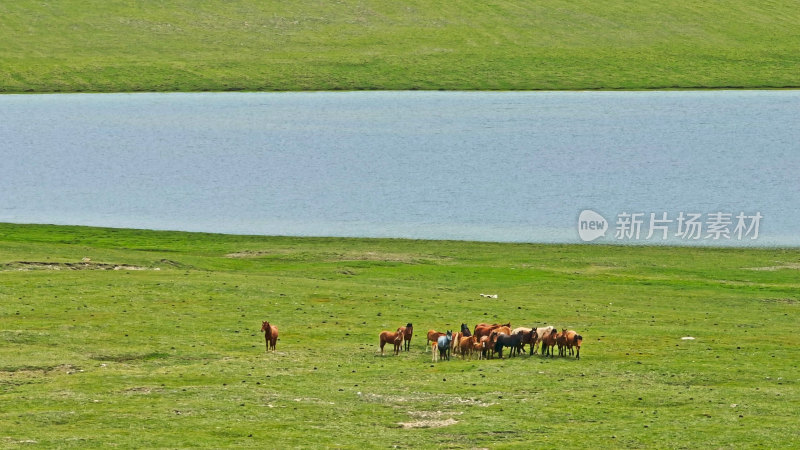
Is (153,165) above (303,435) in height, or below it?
above

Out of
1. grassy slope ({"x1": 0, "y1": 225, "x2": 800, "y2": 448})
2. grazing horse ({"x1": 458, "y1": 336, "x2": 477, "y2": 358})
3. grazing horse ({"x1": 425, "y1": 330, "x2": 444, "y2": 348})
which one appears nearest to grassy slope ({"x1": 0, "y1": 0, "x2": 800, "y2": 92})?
grassy slope ({"x1": 0, "y1": 225, "x2": 800, "y2": 448})

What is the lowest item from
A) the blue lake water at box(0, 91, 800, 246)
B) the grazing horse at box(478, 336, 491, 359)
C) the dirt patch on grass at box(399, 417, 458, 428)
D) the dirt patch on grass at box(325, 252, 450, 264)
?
the dirt patch on grass at box(399, 417, 458, 428)

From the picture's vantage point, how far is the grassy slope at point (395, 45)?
12975cm

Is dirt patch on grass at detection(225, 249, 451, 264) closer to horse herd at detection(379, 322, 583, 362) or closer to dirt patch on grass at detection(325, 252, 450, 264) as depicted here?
dirt patch on grass at detection(325, 252, 450, 264)

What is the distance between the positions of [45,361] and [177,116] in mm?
88712

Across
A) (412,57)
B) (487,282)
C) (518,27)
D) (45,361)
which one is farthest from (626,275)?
(518,27)

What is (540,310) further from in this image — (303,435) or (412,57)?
(412,57)

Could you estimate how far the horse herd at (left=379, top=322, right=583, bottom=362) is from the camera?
1095 inches

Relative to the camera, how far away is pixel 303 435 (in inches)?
824

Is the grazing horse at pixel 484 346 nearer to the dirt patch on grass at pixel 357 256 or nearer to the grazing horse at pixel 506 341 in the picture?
the grazing horse at pixel 506 341

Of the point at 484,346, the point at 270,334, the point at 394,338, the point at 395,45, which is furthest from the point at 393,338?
the point at 395,45

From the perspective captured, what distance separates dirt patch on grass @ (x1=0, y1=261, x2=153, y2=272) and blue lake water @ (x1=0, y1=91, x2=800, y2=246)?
16058 millimetres

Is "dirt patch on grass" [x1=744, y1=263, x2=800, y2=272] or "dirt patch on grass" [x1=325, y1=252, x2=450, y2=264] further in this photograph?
"dirt patch on grass" [x1=325, y1=252, x2=450, y2=264]

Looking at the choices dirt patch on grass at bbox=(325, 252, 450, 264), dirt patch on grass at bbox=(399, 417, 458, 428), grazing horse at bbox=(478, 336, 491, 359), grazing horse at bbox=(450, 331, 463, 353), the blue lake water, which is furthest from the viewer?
the blue lake water
